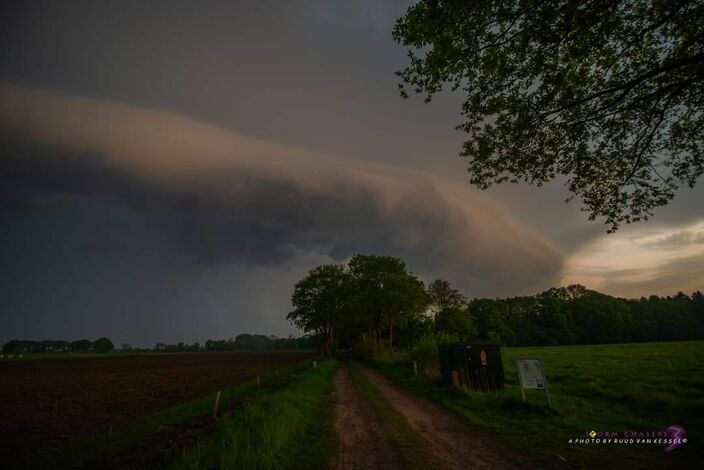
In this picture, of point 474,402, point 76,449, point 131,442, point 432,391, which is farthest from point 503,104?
point 76,449

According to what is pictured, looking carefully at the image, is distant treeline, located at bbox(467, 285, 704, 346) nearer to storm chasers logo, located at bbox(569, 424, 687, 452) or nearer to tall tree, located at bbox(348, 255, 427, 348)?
tall tree, located at bbox(348, 255, 427, 348)

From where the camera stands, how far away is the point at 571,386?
49.3 ft

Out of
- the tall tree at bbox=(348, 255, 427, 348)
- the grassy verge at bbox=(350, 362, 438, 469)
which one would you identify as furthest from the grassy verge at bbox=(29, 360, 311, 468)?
the tall tree at bbox=(348, 255, 427, 348)

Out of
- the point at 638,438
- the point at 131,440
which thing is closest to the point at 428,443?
the point at 638,438

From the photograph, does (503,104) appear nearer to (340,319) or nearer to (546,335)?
(340,319)

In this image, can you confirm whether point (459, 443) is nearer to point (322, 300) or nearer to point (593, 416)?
point (593, 416)

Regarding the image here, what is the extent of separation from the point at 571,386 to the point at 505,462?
38.4 feet

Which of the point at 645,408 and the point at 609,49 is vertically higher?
the point at 609,49

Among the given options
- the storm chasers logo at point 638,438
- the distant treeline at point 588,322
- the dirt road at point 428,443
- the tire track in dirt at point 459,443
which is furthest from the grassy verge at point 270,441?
the distant treeline at point 588,322

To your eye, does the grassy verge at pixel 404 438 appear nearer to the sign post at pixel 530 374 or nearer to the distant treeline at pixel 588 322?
the sign post at pixel 530 374

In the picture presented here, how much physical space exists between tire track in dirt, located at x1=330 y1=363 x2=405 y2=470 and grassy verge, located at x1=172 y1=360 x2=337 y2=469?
37 cm

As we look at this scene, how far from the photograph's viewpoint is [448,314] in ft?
222

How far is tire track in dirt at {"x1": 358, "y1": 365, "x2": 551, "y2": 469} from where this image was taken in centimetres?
652

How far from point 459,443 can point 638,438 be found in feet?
15.2
